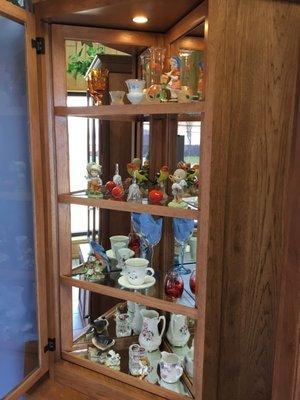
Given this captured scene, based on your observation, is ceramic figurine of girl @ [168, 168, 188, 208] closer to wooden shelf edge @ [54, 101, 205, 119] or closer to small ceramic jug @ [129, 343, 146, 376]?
wooden shelf edge @ [54, 101, 205, 119]

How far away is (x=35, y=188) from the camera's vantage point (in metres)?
1.43

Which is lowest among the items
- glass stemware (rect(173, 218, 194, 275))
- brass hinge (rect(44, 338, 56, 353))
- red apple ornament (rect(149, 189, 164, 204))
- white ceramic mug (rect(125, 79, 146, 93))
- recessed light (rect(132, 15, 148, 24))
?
brass hinge (rect(44, 338, 56, 353))

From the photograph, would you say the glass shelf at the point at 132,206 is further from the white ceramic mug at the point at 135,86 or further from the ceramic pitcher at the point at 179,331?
the ceramic pitcher at the point at 179,331

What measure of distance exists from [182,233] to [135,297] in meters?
0.34

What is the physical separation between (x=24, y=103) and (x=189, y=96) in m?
0.67

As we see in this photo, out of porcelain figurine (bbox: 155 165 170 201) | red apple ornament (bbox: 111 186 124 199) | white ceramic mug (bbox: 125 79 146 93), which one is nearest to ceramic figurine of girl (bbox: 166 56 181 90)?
white ceramic mug (bbox: 125 79 146 93)

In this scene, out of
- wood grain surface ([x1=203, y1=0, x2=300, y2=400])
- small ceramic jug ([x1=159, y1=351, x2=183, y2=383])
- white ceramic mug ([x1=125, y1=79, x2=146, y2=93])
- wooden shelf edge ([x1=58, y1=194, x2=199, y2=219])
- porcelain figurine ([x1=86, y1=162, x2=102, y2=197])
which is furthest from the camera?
porcelain figurine ([x1=86, y1=162, x2=102, y2=197])

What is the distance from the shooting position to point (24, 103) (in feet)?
4.57

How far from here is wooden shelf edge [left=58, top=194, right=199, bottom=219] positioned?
1.23 meters

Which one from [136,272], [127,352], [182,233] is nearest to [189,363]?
[127,352]

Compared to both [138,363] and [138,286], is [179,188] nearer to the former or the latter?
[138,286]

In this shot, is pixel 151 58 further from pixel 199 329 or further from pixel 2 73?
pixel 199 329

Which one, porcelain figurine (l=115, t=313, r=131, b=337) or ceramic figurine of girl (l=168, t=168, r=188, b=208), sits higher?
ceramic figurine of girl (l=168, t=168, r=188, b=208)

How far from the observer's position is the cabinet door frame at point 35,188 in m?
1.31
